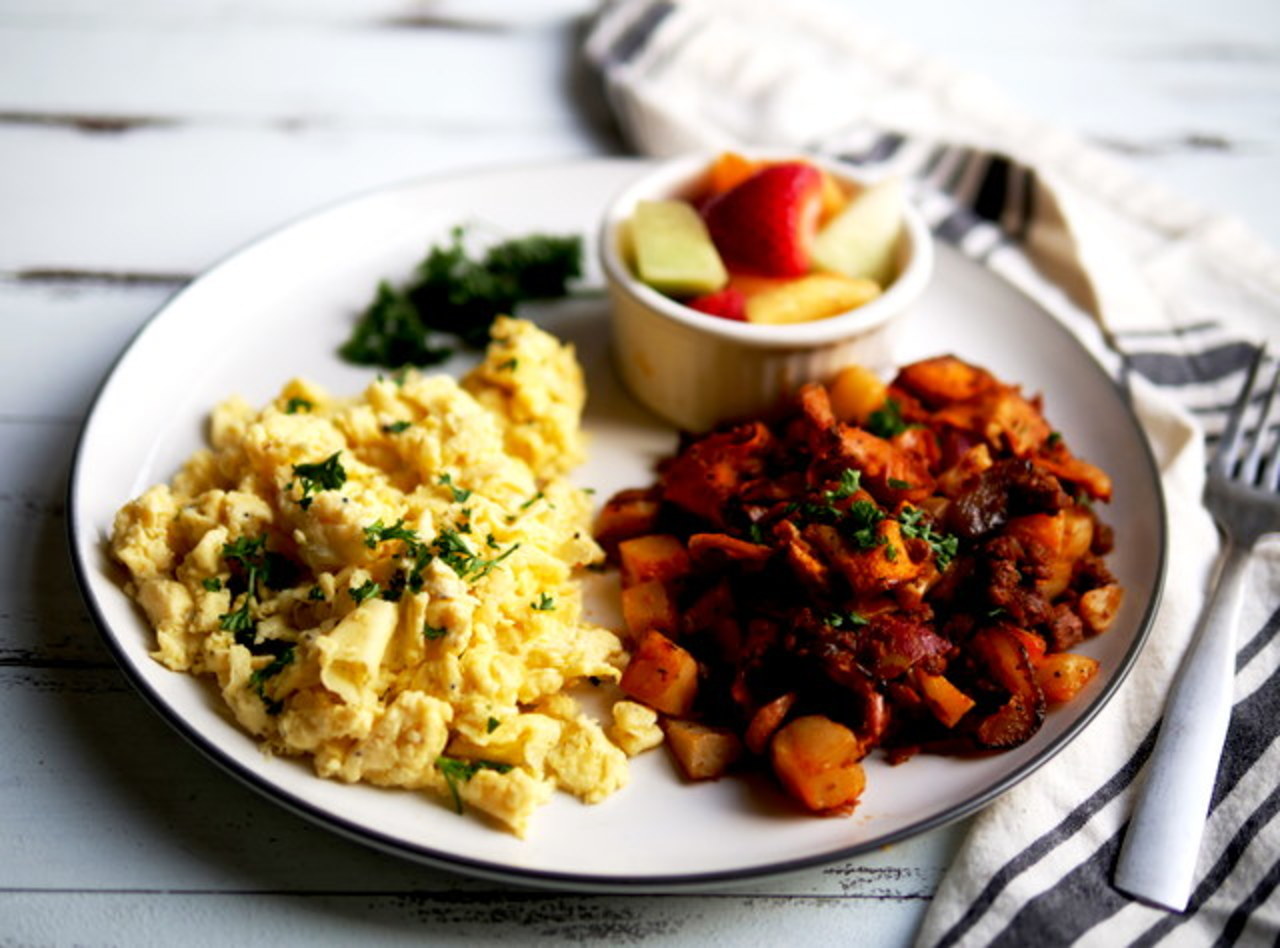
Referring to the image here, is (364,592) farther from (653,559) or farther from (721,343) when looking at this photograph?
(721,343)

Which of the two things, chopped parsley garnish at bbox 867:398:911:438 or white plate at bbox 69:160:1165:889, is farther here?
chopped parsley garnish at bbox 867:398:911:438

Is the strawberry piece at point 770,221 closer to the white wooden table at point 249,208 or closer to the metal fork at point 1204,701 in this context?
the metal fork at point 1204,701

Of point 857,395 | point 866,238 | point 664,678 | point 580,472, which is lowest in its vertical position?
point 580,472

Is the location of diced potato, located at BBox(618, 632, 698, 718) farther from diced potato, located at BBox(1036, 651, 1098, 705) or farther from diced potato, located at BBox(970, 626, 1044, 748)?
diced potato, located at BBox(1036, 651, 1098, 705)

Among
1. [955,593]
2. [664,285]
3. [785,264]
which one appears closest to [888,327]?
[785,264]

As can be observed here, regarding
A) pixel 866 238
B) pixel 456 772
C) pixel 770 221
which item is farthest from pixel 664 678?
pixel 866 238

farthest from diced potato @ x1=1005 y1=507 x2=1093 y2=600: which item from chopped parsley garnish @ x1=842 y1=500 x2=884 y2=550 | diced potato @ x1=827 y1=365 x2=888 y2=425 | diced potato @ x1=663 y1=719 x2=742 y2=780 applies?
diced potato @ x1=663 y1=719 x2=742 y2=780

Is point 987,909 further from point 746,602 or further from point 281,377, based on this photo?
point 281,377
